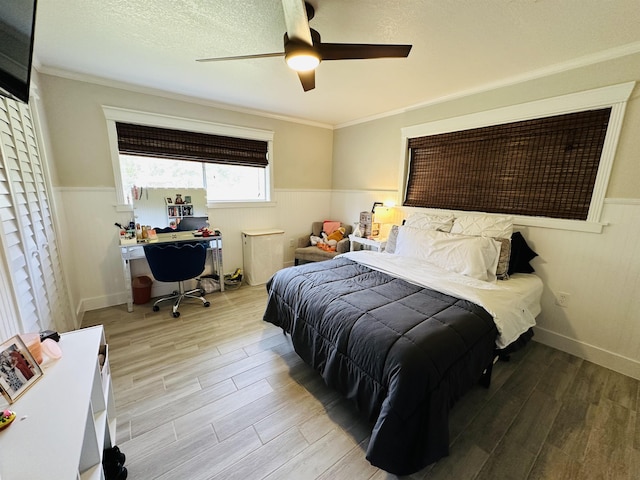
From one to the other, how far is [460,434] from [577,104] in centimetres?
262

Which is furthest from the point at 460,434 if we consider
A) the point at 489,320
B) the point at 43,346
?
the point at 43,346

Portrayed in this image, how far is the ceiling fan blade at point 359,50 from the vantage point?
1.51 meters

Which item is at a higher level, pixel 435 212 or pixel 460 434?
pixel 435 212

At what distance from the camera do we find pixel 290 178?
4.14 metres

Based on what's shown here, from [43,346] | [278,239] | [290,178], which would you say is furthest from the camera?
[290,178]

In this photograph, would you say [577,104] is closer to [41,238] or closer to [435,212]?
[435,212]

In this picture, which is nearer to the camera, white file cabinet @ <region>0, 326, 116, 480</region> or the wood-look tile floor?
white file cabinet @ <region>0, 326, 116, 480</region>

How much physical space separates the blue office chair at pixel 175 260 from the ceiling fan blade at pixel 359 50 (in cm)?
217

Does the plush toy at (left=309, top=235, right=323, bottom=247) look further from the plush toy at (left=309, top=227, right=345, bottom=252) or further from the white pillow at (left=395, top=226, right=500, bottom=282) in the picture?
the white pillow at (left=395, top=226, right=500, bottom=282)

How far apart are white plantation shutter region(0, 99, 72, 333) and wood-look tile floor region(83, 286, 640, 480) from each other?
0.66 metres

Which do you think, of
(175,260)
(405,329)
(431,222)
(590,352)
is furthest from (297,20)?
(590,352)

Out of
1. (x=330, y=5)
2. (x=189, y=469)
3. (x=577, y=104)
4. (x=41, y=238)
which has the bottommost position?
(x=189, y=469)

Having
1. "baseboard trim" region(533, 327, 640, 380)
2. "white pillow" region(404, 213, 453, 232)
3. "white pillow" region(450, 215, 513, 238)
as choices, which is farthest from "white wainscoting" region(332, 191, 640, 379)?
"white pillow" region(404, 213, 453, 232)

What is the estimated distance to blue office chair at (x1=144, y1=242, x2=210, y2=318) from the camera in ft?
8.54
